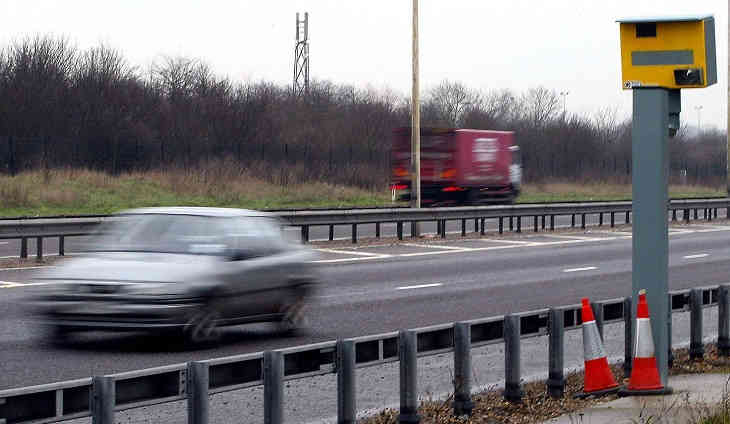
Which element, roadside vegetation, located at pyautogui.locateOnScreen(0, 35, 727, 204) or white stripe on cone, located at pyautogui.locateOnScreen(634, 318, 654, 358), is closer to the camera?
white stripe on cone, located at pyautogui.locateOnScreen(634, 318, 654, 358)

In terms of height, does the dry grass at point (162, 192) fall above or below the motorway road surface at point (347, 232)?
above

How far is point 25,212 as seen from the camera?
37062mm

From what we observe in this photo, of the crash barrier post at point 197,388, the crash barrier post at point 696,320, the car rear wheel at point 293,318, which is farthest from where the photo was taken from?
the car rear wheel at point 293,318

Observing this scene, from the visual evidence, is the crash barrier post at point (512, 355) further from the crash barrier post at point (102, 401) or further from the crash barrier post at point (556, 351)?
the crash barrier post at point (102, 401)

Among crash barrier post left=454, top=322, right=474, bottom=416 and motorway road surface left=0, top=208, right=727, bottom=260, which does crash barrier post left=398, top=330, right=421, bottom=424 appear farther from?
motorway road surface left=0, top=208, right=727, bottom=260

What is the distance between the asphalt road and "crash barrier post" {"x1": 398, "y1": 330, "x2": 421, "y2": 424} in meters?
3.52

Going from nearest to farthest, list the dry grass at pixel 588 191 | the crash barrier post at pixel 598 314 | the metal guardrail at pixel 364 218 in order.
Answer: the crash barrier post at pixel 598 314 < the metal guardrail at pixel 364 218 < the dry grass at pixel 588 191

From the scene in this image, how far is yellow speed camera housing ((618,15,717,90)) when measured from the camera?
9.78 meters

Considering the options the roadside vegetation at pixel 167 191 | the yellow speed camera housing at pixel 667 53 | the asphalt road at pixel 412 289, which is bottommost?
the asphalt road at pixel 412 289

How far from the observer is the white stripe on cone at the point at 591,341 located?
9648 millimetres

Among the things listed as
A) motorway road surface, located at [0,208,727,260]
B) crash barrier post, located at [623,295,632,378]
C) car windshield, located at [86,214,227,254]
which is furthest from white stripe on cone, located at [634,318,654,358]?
motorway road surface, located at [0,208,727,260]

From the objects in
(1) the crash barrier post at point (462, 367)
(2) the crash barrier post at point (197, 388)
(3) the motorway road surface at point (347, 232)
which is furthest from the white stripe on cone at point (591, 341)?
(3) the motorway road surface at point (347, 232)

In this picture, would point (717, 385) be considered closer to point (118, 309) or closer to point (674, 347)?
point (674, 347)

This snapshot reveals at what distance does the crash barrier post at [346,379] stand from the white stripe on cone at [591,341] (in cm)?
247
